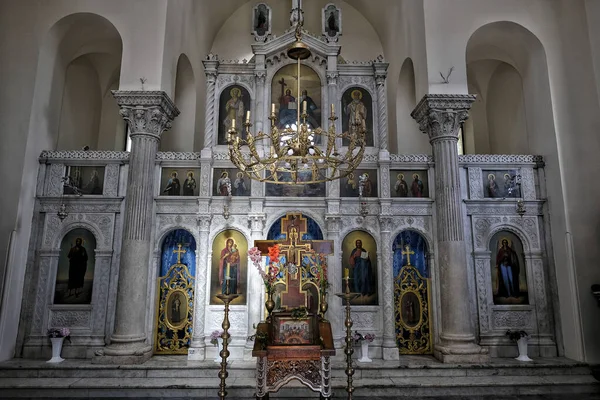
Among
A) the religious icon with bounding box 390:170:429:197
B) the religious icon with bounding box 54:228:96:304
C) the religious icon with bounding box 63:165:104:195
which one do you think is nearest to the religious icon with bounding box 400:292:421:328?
the religious icon with bounding box 390:170:429:197

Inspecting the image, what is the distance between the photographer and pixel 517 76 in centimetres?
1243

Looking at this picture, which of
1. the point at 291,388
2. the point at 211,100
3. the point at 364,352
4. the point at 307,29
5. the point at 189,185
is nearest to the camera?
the point at 291,388

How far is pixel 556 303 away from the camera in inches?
390

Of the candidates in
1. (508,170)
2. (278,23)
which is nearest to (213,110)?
(278,23)

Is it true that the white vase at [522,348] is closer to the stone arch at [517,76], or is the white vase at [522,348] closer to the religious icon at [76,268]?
the stone arch at [517,76]

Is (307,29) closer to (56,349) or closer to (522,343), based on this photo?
(522,343)

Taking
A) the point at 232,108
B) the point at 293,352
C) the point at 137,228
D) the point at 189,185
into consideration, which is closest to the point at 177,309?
the point at 137,228

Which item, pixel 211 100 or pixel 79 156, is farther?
pixel 211 100

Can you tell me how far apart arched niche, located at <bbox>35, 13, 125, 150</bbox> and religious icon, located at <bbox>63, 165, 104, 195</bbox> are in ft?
3.56

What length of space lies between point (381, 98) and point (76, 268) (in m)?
8.77

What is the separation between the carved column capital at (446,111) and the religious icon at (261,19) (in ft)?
15.9

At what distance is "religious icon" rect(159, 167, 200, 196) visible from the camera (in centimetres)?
1040

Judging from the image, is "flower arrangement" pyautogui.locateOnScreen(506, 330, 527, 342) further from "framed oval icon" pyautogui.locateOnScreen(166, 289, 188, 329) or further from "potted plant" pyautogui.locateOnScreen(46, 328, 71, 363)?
"potted plant" pyautogui.locateOnScreen(46, 328, 71, 363)

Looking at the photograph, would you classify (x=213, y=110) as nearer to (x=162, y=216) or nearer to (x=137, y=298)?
(x=162, y=216)
